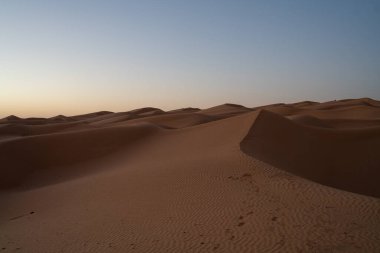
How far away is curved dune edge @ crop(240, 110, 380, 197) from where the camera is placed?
14930 millimetres

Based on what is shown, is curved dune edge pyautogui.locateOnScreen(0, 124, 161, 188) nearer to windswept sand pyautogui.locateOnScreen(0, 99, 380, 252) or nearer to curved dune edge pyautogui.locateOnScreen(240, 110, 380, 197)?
windswept sand pyautogui.locateOnScreen(0, 99, 380, 252)

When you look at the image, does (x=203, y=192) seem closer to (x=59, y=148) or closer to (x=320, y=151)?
Answer: (x=320, y=151)

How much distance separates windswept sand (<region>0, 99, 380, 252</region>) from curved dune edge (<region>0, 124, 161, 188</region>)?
0.06 metres

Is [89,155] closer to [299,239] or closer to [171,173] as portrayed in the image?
[171,173]

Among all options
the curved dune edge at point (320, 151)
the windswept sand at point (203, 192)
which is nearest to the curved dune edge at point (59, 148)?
the windswept sand at point (203, 192)

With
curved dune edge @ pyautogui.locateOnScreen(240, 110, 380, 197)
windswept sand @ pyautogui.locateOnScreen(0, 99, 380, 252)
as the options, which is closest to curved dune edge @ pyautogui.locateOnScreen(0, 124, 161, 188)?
windswept sand @ pyautogui.locateOnScreen(0, 99, 380, 252)

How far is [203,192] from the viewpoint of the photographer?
32.0 ft

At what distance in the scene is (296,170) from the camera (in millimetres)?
14828

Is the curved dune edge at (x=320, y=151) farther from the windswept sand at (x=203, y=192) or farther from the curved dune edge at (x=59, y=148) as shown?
the curved dune edge at (x=59, y=148)

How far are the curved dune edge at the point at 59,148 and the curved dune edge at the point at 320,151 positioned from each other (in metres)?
8.23

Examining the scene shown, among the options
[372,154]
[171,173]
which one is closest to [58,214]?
[171,173]

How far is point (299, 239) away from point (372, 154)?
12.6m

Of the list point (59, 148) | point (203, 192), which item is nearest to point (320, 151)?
point (203, 192)

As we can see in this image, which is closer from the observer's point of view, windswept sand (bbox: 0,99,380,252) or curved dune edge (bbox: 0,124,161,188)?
windswept sand (bbox: 0,99,380,252)
